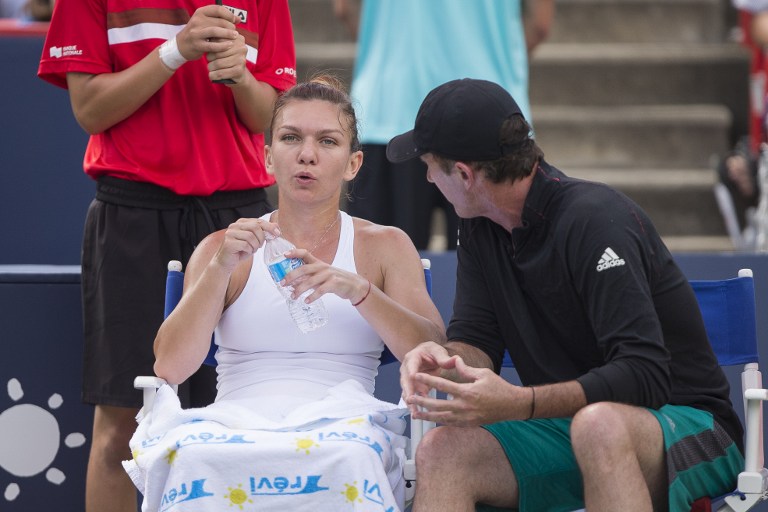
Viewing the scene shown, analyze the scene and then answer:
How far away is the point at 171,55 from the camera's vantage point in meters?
3.32

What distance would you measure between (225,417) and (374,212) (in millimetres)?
1903

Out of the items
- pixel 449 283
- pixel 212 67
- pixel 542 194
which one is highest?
pixel 212 67

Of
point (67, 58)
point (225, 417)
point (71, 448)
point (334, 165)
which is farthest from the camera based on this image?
point (71, 448)

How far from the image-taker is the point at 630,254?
9.04ft

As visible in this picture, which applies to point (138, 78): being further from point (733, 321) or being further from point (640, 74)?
point (640, 74)

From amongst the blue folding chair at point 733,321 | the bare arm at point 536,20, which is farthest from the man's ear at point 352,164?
the bare arm at point 536,20

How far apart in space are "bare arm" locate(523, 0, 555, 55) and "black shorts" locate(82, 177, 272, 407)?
210 cm

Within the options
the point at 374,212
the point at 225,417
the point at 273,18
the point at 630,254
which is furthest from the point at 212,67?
the point at 374,212

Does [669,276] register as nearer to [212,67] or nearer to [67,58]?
[212,67]

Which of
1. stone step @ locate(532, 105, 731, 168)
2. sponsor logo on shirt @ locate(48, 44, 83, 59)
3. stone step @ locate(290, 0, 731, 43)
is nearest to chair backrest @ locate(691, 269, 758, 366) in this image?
sponsor logo on shirt @ locate(48, 44, 83, 59)

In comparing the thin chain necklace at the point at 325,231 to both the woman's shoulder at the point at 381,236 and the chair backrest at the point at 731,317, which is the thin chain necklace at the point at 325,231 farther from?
the chair backrest at the point at 731,317

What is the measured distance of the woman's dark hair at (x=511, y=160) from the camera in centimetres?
288

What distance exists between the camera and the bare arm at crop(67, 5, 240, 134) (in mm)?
3293

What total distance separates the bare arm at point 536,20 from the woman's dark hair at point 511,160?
→ 7.77ft
